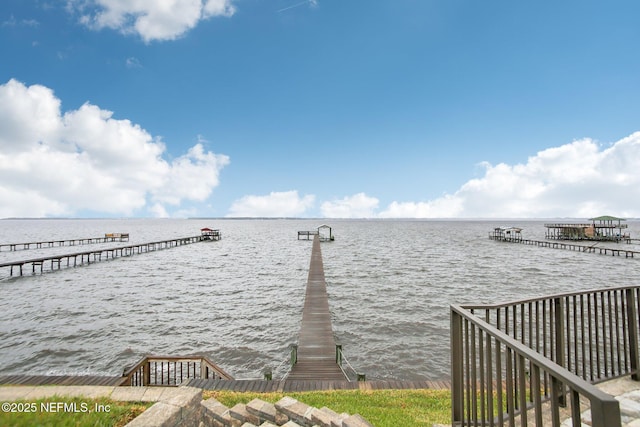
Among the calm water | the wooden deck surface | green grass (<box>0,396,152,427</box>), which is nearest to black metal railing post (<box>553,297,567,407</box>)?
the wooden deck surface

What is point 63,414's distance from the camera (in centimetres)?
378

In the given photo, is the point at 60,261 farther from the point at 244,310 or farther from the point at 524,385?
the point at 524,385

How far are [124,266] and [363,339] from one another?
30034 mm

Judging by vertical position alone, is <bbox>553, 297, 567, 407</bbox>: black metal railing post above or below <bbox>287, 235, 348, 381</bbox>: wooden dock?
above

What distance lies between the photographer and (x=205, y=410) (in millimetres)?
4738

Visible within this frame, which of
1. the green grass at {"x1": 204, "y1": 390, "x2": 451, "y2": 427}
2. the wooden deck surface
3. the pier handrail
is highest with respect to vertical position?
the pier handrail

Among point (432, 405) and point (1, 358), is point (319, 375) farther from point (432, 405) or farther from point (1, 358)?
point (1, 358)

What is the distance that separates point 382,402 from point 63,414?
4.88 metres

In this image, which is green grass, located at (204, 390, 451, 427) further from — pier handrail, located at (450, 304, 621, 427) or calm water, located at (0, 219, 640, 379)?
calm water, located at (0, 219, 640, 379)

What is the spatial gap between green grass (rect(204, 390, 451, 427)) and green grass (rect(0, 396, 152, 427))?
1994 millimetres

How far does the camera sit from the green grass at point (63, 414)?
11.4 feet

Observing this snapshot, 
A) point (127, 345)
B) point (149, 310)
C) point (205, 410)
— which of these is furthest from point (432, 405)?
point (149, 310)

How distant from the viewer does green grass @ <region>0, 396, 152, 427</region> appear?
3471mm

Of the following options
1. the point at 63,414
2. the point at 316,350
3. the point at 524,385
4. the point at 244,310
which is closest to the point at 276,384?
the point at 316,350
